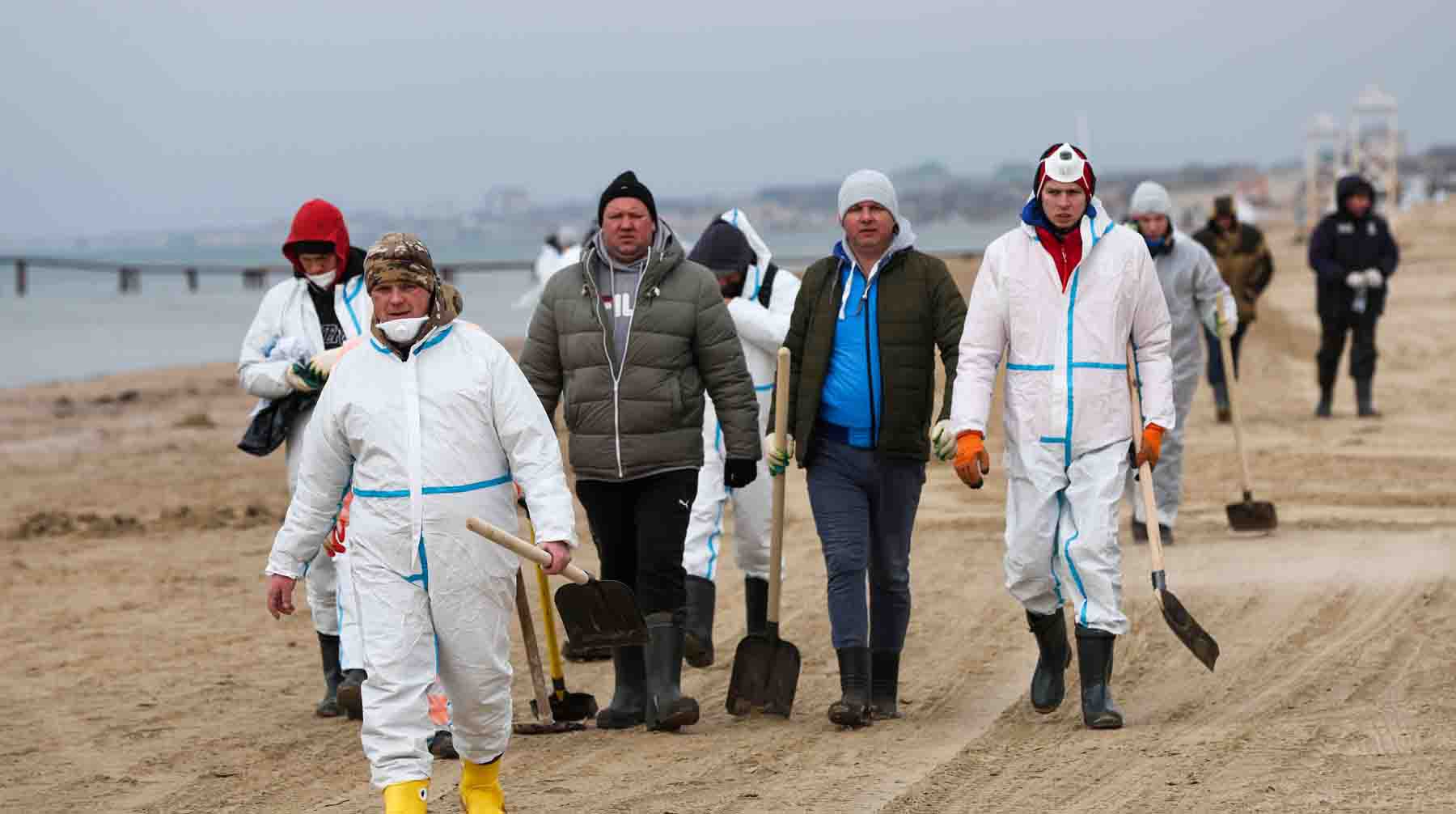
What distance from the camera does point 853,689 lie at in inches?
311

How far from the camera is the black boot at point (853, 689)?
782 centimetres

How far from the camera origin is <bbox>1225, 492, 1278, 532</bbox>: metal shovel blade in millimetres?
12586

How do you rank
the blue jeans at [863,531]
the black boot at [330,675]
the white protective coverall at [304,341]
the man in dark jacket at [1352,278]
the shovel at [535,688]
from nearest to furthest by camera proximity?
the shovel at [535,688]
the blue jeans at [863,531]
the white protective coverall at [304,341]
the black boot at [330,675]
the man in dark jacket at [1352,278]

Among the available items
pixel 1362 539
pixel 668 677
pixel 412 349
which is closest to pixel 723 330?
pixel 668 677

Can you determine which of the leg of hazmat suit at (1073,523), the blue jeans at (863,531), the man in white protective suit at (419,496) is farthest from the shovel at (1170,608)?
the man in white protective suit at (419,496)

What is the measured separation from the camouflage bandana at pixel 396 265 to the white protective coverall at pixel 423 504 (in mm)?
164

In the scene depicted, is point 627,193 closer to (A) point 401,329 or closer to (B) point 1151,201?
(A) point 401,329

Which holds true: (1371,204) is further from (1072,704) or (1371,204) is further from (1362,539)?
(1072,704)

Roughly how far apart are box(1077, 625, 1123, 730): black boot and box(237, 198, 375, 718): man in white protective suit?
Answer: 2838 millimetres

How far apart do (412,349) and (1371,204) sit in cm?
1407

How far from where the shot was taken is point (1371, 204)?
1841 centimetres

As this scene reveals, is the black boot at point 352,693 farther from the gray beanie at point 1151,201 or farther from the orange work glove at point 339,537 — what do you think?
the gray beanie at point 1151,201

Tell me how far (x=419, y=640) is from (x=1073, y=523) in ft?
8.95

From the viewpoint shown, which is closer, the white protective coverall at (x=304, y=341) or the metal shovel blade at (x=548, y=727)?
the metal shovel blade at (x=548, y=727)
